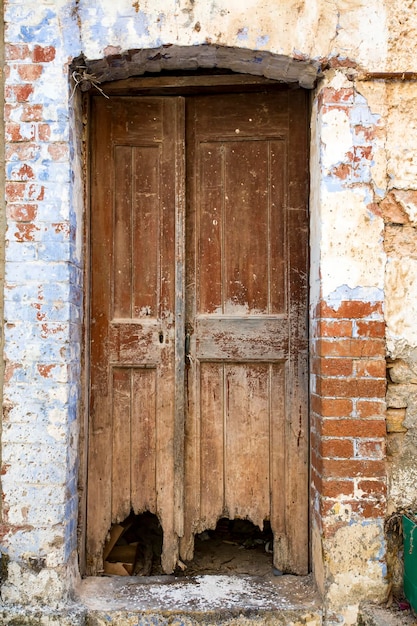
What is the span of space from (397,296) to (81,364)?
147 cm

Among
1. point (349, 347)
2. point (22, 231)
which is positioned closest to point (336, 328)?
point (349, 347)

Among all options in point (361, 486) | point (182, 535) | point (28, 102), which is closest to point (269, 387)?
point (361, 486)

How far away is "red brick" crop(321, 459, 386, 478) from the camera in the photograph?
8.13 ft

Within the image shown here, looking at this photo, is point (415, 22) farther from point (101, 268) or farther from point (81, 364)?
point (81, 364)

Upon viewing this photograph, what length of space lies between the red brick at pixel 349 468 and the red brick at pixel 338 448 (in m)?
0.02

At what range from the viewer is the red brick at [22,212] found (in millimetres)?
2527

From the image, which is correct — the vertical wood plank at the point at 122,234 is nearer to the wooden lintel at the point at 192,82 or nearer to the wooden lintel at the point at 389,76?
the wooden lintel at the point at 192,82

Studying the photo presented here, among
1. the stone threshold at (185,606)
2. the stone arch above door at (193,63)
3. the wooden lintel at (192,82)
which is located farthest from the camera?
the wooden lintel at (192,82)

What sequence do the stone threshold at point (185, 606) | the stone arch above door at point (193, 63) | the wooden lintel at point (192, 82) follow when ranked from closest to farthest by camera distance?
1. the stone threshold at point (185, 606)
2. the stone arch above door at point (193, 63)
3. the wooden lintel at point (192, 82)

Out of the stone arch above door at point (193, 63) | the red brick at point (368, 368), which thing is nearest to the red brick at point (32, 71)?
the stone arch above door at point (193, 63)

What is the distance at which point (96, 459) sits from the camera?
112 inches

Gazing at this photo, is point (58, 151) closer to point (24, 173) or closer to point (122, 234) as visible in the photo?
point (24, 173)

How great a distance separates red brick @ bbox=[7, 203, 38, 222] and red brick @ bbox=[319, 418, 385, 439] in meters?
1.53

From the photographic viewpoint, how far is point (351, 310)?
2.51m
